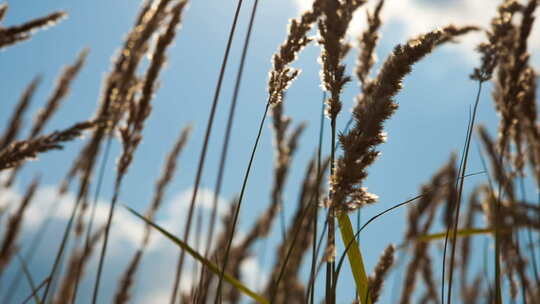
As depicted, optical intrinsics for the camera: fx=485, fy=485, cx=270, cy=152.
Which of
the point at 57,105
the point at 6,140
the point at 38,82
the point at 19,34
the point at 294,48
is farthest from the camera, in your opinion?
the point at 38,82

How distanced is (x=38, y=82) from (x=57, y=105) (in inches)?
13.6

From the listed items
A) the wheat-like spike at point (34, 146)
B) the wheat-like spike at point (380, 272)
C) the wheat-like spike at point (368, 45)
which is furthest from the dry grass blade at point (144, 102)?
the wheat-like spike at point (380, 272)

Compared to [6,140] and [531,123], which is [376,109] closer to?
[531,123]

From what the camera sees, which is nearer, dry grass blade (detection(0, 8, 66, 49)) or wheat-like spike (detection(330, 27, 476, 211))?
wheat-like spike (detection(330, 27, 476, 211))

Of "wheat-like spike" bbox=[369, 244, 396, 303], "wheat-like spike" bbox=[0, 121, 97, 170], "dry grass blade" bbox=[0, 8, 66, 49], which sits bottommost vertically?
"wheat-like spike" bbox=[369, 244, 396, 303]

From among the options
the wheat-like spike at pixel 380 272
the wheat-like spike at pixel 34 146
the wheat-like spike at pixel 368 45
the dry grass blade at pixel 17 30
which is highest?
the wheat-like spike at pixel 368 45

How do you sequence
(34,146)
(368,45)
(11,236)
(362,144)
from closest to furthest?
(362,144)
(34,146)
(368,45)
(11,236)

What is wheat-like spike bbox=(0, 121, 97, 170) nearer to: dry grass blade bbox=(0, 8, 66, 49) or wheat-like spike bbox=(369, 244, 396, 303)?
dry grass blade bbox=(0, 8, 66, 49)

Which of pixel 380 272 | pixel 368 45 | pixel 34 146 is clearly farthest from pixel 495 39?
pixel 34 146

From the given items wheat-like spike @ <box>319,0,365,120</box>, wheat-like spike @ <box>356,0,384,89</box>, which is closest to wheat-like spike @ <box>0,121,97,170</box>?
wheat-like spike @ <box>319,0,365,120</box>

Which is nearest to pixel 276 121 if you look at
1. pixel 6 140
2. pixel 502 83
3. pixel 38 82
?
pixel 502 83

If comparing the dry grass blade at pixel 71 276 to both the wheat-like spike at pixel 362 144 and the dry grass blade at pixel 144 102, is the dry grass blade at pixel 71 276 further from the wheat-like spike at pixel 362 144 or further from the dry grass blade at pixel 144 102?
the wheat-like spike at pixel 362 144

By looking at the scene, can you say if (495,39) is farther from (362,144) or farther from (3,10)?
(3,10)

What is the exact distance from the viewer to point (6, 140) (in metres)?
2.71
